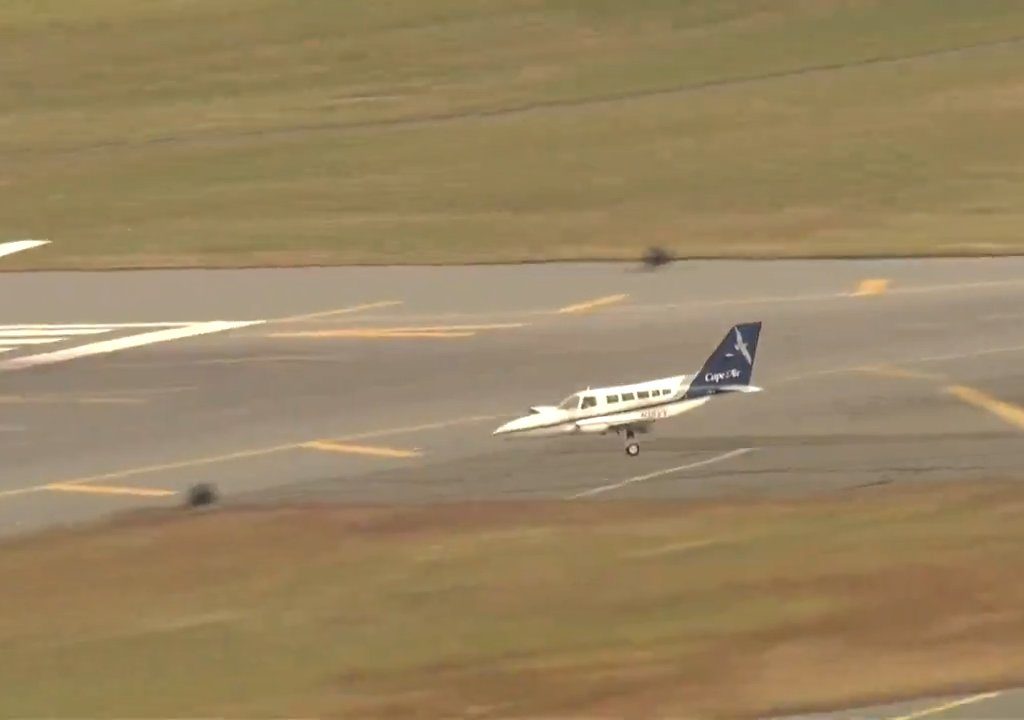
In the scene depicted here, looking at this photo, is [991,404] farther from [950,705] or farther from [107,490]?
[107,490]

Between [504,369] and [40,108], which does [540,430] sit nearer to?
[504,369]

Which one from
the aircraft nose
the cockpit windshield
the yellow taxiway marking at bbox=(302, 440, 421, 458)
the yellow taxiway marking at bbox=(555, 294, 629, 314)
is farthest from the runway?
the cockpit windshield

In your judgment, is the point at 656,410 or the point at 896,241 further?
the point at 896,241

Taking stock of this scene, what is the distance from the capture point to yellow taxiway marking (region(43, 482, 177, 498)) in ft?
135

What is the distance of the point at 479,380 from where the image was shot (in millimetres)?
48594

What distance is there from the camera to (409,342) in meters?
52.9

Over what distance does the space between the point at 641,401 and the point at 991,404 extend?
8.35m

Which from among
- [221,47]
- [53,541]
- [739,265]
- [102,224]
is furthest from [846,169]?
[53,541]

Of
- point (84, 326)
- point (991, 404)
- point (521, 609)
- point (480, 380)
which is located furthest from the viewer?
point (84, 326)

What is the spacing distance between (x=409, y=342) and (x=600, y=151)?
1179 inches

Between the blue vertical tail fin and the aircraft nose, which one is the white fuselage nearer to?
the blue vertical tail fin

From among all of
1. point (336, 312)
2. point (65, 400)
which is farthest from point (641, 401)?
point (336, 312)

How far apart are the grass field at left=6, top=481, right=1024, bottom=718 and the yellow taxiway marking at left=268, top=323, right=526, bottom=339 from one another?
14903 millimetres

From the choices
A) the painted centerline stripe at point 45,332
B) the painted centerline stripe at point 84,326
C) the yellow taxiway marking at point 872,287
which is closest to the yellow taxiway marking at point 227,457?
the painted centerline stripe at point 84,326
